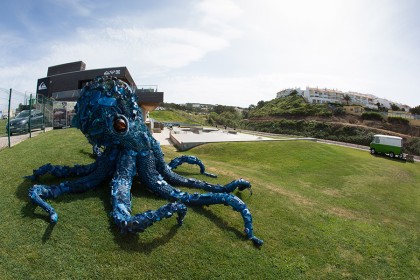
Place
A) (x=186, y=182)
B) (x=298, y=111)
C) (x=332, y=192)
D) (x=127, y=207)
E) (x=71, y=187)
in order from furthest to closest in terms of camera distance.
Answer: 1. (x=298, y=111)
2. (x=332, y=192)
3. (x=186, y=182)
4. (x=71, y=187)
5. (x=127, y=207)

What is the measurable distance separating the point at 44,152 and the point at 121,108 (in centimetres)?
494

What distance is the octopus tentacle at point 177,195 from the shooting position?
593cm

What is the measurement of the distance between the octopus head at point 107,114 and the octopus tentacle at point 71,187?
483 mm

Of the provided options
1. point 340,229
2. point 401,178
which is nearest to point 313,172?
point 401,178

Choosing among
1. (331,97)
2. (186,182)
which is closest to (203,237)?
(186,182)

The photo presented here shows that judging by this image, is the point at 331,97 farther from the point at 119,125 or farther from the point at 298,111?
the point at 119,125

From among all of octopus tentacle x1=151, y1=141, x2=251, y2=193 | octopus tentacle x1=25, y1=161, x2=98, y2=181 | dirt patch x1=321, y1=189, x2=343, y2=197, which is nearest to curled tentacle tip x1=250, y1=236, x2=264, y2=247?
octopus tentacle x1=151, y1=141, x2=251, y2=193

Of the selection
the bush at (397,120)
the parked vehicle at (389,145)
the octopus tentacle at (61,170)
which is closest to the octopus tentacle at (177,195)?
the octopus tentacle at (61,170)

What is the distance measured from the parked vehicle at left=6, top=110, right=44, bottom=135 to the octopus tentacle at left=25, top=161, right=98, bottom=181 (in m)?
7.76

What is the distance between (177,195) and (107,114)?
99.4 inches

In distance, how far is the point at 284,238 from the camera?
6504mm

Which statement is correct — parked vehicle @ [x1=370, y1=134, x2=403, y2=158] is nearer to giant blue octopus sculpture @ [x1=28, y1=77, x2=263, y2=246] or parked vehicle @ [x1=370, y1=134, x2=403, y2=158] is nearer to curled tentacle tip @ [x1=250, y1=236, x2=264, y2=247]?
curled tentacle tip @ [x1=250, y1=236, x2=264, y2=247]

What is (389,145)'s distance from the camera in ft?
81.5

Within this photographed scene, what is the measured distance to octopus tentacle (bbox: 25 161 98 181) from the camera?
21.6ft
